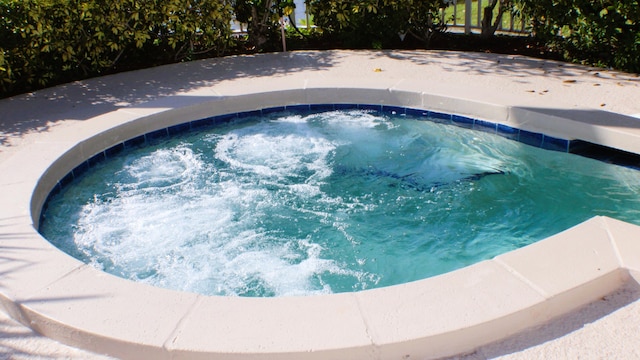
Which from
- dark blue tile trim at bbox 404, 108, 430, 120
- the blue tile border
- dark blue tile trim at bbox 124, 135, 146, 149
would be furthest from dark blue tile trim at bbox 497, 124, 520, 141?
dark blue tile trim at bbox 124, 135, 146, 149

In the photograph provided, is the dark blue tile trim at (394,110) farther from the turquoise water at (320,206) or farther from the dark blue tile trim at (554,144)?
the dark blue tile trim at (554,144)

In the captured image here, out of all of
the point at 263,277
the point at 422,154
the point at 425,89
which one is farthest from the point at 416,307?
the point at 425,89

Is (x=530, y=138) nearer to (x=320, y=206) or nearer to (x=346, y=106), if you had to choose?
(x=346, y=106)

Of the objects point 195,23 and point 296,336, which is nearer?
point 296,336

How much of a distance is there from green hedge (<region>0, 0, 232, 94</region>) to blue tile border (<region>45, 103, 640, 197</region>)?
1763mm

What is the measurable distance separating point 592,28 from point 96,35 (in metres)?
6.03

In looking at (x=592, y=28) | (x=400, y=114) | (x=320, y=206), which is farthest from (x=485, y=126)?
(x=592, y=28)

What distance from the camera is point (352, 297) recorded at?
9.34ft

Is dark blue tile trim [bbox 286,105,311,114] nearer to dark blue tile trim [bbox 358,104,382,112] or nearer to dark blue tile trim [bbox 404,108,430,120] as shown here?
dark blue tile trim [bbox 358,104,382,112]

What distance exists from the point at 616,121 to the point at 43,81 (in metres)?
6.21

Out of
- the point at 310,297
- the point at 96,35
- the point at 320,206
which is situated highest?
the point at 96,35

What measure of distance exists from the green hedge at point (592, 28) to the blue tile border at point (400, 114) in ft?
7.12

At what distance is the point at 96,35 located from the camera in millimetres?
7141

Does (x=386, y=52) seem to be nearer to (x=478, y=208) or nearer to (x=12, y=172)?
(x=478, y=208)
